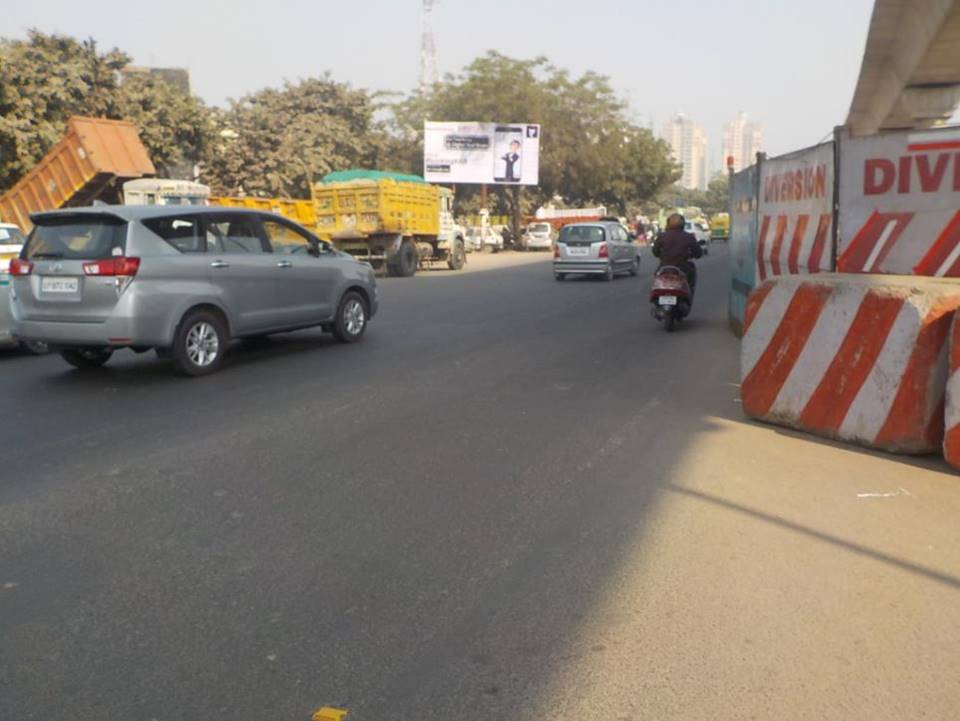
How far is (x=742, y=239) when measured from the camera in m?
13.3

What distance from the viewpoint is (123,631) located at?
11.6 ft

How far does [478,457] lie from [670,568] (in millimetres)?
2135

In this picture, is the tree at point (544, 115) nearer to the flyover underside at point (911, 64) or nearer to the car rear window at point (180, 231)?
the flyover underside at point (911, 64)

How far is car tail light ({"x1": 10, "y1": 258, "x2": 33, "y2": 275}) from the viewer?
902 centimetres

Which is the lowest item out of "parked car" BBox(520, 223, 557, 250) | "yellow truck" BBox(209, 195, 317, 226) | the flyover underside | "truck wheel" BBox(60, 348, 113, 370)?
"truck wheel" BBox(60, 348, 113, 370)

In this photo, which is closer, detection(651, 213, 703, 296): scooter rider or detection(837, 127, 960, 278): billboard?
detection(837, 127, 960, 278): billboard

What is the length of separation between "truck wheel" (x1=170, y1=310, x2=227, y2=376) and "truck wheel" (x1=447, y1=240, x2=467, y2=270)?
2193 cm

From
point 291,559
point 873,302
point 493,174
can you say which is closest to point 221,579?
point 291,559

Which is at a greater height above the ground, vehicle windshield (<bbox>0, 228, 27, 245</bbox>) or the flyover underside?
the flyover underside

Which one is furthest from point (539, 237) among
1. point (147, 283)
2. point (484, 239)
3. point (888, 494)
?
point (888, 494)

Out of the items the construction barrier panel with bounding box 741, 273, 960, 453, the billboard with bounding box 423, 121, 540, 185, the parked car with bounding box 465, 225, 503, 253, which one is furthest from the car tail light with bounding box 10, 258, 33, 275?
the billboard with bounding box 423, 121, 540, 185

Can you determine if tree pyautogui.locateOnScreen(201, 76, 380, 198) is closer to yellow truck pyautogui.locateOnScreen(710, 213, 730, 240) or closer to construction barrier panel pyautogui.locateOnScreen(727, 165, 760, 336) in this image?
yellow truck pyautogui.locateOnScreen(710, 213, 730, 240)

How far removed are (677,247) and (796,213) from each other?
148 inches

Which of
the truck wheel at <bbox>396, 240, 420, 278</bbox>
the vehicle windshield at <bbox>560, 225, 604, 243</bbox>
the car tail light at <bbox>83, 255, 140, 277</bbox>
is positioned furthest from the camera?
the truck wheel at <bbox>396, 240, 420, 278</bbox>
